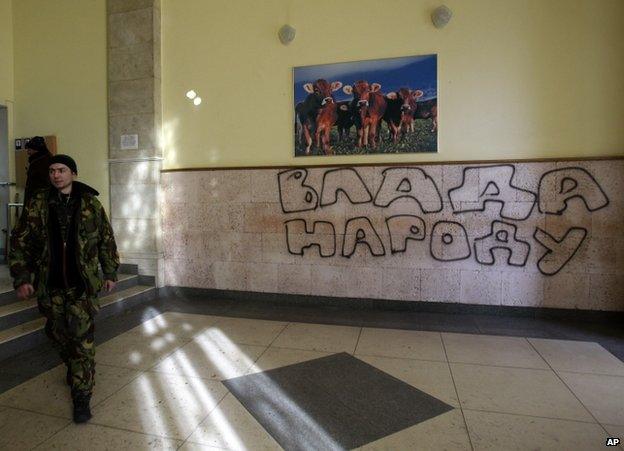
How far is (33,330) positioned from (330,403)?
8.45 feet

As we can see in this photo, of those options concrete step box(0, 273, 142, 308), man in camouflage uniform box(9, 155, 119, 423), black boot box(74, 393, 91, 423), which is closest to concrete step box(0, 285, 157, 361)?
concrete step box(0, 273, 142, 308)

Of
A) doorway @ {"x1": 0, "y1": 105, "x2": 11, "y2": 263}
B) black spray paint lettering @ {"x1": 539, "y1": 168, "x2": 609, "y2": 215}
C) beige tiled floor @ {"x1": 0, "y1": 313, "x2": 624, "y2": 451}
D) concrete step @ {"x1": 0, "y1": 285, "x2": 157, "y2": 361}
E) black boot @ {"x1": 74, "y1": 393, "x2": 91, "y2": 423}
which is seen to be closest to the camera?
beige tiled floor @ {"x1": 0, "y1": 313, "x2": 624, "y2": 451}

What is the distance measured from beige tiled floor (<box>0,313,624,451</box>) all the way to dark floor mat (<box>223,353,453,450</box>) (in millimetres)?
80

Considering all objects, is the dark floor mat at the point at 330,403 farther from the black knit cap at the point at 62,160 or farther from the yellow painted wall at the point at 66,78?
the yellow painted wall at the point at 66,78

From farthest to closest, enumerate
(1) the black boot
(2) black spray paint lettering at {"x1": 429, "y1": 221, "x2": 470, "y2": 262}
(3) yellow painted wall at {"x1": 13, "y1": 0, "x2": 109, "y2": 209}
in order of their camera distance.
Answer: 1. (3) yellow painted wall at {"x1": 13, "y1": 0, "x2": 109, "y2": 209}
2. (2) black spray paint lettering at {"x1": 429, "y1": 221, "x2": 470, "y2": 262}
3. (1) the black boot

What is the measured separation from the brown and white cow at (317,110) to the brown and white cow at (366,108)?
20 cm

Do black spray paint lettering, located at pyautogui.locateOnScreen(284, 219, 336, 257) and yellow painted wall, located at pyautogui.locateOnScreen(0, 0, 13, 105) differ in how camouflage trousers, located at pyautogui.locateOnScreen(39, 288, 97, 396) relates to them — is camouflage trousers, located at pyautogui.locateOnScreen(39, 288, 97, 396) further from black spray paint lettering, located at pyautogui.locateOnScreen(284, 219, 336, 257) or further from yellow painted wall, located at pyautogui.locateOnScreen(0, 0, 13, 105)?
yellow painted wall, located at pyautogui.locateOnScreen(0, 0, 13, 105)

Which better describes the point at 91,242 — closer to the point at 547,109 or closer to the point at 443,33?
the point at 443,33

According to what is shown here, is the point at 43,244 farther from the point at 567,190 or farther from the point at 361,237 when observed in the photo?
the point at 567,190

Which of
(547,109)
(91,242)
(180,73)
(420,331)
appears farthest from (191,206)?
(547,109)

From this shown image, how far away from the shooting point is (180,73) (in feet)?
15.5

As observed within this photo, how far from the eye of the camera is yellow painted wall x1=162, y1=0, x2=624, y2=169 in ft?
12.1

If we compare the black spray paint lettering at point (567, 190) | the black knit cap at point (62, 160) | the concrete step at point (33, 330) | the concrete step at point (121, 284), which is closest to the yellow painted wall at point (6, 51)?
the concrete step at point (121, 284)

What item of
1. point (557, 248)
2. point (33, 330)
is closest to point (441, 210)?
point (557, 248)
